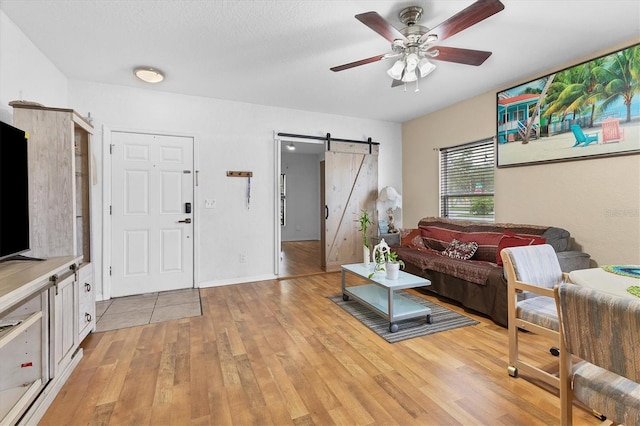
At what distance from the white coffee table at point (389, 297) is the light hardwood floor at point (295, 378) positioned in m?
0.23

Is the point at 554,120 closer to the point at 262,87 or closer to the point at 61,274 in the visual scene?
the point at 262,87

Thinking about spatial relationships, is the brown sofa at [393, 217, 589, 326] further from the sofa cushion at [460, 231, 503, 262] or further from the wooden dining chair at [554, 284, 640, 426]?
the wooden dining chair at [554, 284, 640, 426]

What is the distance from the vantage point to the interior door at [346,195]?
15.8ft

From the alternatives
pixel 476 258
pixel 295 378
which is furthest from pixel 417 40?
pixel 295 378

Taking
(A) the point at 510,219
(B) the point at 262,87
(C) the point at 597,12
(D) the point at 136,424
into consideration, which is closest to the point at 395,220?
(A) the point at 510,219

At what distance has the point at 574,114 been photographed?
2908mm

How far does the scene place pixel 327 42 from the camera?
2564 mm

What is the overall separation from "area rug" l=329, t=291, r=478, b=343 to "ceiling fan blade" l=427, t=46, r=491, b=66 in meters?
2.33

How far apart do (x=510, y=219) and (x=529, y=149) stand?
88 cm

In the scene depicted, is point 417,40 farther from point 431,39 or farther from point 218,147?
point 218,147

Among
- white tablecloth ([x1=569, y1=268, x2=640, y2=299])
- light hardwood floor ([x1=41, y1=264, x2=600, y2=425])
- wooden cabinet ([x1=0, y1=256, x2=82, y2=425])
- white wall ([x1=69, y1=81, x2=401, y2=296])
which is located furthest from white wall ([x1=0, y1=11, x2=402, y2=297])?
white tablecloth ([x1=569, y1=268, x2=640, y2=299])

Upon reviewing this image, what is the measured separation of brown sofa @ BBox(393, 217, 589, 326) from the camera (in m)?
2.69

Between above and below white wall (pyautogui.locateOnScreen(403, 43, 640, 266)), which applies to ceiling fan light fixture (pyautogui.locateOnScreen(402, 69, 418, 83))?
above

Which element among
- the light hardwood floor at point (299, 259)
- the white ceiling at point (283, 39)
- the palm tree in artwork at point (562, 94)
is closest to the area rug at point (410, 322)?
the light hardwood floor at point (299, 259)
